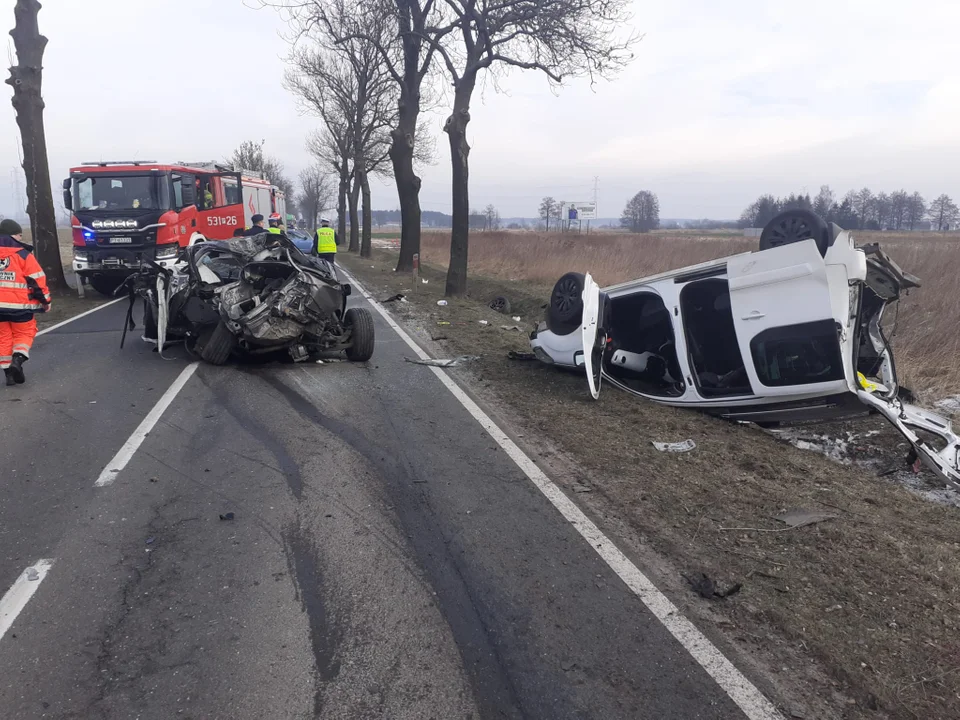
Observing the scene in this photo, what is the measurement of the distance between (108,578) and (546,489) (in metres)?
2.79

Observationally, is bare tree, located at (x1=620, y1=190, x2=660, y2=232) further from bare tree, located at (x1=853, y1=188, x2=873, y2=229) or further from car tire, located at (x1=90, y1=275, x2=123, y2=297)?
car tire, located at (x1=90, y1=275, x2=123, y2=297)

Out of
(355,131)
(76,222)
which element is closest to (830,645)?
(76,222)

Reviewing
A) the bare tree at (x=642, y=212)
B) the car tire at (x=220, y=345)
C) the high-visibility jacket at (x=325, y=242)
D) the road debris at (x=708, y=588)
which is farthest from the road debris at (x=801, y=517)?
the bare tree at (x=642, y=212)

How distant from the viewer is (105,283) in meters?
18.4

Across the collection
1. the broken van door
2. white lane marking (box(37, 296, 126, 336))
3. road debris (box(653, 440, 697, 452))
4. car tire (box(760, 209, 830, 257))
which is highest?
car tire (box(760, 209, 830, 257))

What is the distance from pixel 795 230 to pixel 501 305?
10.0 metres

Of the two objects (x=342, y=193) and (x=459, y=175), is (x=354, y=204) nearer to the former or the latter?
(x=342, y=193)

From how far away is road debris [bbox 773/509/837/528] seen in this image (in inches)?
188

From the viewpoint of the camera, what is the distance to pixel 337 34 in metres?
19.0

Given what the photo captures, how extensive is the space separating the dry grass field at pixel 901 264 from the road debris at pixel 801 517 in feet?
9.66

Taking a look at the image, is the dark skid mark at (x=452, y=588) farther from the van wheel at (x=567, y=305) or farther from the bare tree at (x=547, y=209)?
the bare tree at (x=547, y=209)

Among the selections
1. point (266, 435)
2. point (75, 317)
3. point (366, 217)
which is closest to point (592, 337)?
point (266, 435)

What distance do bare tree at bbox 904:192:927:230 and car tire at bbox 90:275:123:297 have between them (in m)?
52.2

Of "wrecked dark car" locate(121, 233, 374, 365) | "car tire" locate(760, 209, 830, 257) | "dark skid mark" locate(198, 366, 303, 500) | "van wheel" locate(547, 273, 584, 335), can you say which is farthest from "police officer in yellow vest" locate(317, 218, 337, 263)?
"car tire" locate(760, 209, 830, 257)
